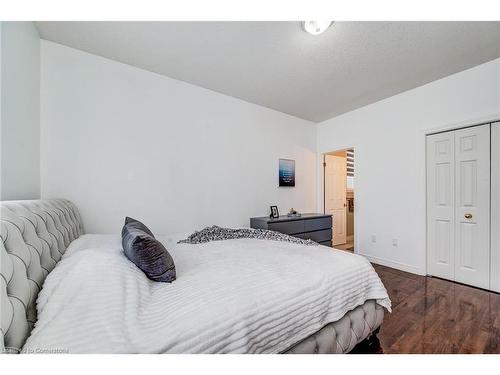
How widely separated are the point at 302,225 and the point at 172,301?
2.74 m

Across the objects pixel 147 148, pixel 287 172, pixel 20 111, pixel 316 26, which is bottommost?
pixel 287 172

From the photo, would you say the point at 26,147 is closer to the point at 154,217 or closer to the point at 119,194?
the point at 119,194

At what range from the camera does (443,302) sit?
217 centimetres

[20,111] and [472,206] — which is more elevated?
[20,111]

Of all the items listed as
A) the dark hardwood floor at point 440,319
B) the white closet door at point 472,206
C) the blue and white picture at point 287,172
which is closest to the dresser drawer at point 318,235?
the blue and white picture at point 287,172

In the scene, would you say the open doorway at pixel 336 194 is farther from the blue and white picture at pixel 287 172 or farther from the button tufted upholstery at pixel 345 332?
the button tufted upholstery at pixel 345 332

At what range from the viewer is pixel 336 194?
4.60 metres

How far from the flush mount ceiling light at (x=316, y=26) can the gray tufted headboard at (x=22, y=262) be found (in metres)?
2.32

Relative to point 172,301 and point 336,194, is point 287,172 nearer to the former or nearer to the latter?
point 336,194

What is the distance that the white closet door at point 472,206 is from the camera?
2.44 meters

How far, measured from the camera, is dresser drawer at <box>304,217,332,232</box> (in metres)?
3.47

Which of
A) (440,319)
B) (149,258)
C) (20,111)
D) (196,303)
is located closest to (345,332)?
(196,303)

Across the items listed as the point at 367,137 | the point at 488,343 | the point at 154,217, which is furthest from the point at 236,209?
the point at 488,343

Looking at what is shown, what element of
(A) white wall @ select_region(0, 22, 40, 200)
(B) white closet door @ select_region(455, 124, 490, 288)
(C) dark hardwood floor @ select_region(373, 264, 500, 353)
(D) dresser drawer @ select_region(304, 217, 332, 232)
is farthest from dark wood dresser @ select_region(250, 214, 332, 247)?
(A) white wall @ select_region(0, 22, 40, 200)
